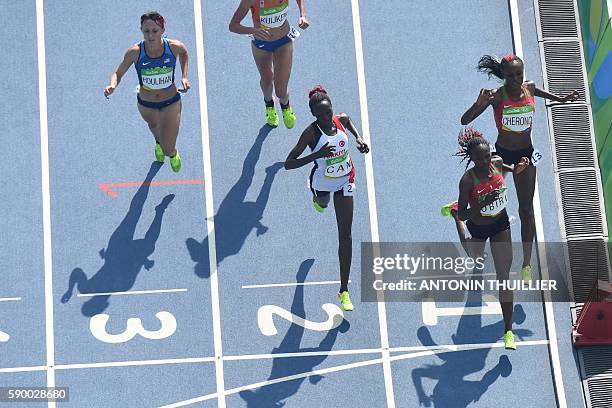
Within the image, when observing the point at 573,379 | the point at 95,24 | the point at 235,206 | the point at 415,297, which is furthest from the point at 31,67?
the point at 573,379

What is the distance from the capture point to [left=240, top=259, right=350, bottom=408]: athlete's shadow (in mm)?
12375

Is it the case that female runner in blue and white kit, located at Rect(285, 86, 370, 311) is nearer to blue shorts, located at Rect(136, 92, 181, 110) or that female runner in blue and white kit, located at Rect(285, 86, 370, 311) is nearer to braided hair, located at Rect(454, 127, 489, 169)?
braided hair, located at Rect(454, 127, 489, 169)

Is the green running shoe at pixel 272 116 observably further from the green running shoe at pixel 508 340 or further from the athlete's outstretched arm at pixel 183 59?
the green running shoe at pixel 508 340

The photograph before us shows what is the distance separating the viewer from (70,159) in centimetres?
1345

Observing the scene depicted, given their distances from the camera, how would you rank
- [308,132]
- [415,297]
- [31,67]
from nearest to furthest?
1. [308,132]
2. [415,297]
3. [31,67]

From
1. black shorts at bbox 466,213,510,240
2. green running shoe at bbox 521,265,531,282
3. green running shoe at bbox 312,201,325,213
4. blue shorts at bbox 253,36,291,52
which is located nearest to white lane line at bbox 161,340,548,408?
green running shoe at bbox 521,265,531,282

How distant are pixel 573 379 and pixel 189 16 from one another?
640cm

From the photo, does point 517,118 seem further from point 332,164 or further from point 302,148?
point 302,148

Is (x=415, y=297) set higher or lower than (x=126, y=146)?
lower

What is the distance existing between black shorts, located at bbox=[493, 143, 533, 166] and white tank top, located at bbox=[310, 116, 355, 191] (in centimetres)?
174

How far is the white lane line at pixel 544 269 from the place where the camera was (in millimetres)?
12547

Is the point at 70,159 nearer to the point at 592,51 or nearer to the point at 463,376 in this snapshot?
the point at 463,376

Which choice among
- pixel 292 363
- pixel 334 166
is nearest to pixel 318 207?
pixel 334 166

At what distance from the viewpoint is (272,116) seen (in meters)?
13.7
